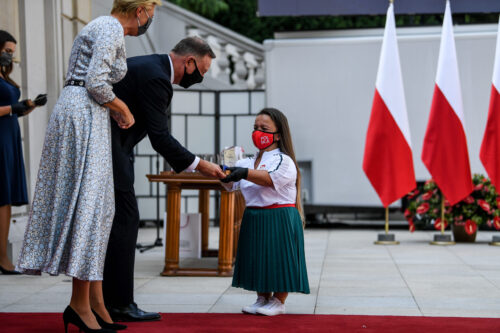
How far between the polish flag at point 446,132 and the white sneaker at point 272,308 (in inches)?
209

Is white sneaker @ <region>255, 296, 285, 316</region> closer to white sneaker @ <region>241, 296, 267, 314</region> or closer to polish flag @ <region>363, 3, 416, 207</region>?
white sneaker @ <region>241, 296, 267, 314</region>

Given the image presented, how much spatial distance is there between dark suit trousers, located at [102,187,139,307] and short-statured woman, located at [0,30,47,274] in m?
2.56

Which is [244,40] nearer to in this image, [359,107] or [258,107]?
[258,107]

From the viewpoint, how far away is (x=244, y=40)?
1395 centimetres

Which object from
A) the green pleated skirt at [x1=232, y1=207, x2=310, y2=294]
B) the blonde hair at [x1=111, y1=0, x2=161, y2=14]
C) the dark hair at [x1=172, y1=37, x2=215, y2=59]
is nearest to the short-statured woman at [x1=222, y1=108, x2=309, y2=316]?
the green pleated skirt at [x1=232, y1=207, x2=310, y2=294]

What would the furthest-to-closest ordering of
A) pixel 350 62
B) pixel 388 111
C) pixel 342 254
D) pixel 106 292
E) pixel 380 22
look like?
pixel 380 22, pixel 350 62, pixel 388 111, pixel 342 254, pixel 106 292

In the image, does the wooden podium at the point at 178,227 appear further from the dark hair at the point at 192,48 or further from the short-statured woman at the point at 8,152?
the dark hair at the point at 192,48

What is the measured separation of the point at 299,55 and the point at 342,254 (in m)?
4.25

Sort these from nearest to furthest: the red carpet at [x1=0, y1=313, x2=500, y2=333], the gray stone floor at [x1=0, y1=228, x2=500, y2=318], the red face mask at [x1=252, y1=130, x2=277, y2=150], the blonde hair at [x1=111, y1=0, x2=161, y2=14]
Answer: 1. the blonde hair at [x1=111, y1=0, x2=161, y2=14]
2. the red carpet at [x1=0, y1=313, x2=500, y2=333]
3. the red face mask at [x1=252, y1=130, x2=277, y2=150]
4. the gray stone floor at [x1=0, y1=228, x2=500, y2=318]

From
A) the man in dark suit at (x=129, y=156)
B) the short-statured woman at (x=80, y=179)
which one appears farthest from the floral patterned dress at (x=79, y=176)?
the man in dark suit at (x=129, y=156)

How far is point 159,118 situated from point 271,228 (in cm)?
105

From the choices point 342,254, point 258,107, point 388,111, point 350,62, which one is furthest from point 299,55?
point 342,254

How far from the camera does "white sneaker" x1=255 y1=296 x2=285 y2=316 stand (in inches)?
179

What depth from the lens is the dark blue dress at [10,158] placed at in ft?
21.2
